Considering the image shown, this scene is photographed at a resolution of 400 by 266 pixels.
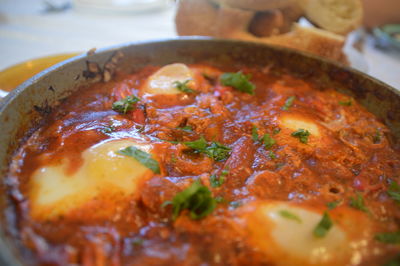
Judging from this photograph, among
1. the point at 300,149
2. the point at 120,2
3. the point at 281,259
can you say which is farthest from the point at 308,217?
the point at 120,2

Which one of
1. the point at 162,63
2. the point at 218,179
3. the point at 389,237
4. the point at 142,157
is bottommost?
the point at 389,237

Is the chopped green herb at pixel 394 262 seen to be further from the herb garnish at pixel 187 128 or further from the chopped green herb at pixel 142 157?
the herb garnish at pixel 187 128

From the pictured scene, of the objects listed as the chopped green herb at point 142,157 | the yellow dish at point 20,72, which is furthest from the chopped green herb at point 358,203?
the yellow dish at point 20,72

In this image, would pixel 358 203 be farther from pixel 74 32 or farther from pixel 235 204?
pixel 74 32

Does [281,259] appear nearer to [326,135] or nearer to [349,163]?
[349,163]

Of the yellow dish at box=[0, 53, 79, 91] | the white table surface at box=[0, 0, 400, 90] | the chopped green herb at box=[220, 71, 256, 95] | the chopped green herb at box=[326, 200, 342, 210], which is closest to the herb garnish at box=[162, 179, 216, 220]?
the chopped green herb at box=[326, 200, 342, 210]

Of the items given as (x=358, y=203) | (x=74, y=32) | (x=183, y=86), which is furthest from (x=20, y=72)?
(x=358, y=203)
